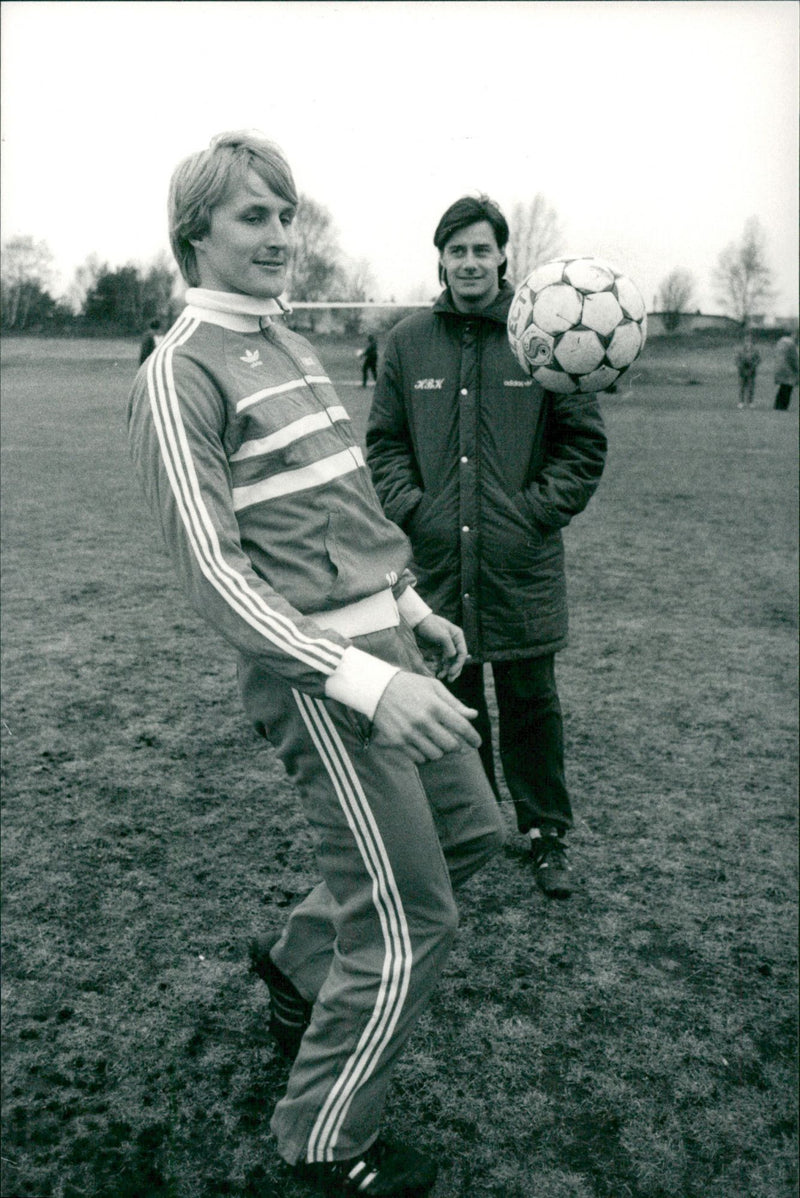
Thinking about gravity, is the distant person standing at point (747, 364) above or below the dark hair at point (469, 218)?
above

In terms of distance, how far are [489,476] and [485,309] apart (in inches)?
20.8

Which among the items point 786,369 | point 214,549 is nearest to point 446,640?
point 214,549

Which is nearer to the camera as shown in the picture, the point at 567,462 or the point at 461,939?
the point at 461,939

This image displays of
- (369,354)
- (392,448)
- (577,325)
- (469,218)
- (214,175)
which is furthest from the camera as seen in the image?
(369,354)

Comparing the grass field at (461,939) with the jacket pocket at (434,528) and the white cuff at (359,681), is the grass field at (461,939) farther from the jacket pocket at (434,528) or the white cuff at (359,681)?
the white cuff at (359,681)

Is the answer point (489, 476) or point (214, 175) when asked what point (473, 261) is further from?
point (214, 175)

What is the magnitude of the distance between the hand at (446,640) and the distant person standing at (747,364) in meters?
22.6

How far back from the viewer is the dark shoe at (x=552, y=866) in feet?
10.9

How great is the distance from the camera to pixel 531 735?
11.5ft

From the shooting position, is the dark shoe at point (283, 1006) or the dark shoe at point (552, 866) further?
the dark shoe at point (552, 866)

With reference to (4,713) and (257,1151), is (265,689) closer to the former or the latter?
(257,1151)

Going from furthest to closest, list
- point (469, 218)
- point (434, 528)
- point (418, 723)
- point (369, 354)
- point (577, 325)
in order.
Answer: point (369, 354), point (434, 528), point (469, 218), point (577, 325), point (418, 723)

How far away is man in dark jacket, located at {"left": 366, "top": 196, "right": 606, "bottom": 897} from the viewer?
131 inches

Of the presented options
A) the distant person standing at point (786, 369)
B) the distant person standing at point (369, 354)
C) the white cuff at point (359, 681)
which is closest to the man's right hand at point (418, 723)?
the white cuff at point (359, 681)
